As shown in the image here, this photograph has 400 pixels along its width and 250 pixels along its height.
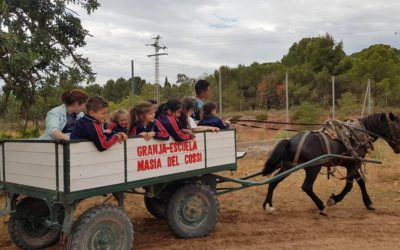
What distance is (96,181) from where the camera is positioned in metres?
4.11

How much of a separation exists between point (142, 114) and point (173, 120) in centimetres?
40

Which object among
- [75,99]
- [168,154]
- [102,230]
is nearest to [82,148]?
[102,230]

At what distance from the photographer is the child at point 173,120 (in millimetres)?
4863

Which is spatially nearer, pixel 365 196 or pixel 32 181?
pixel 32 181

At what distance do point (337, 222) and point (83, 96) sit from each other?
3.82m

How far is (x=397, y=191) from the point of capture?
8148mm

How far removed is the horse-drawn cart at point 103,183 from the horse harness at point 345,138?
5.45ft

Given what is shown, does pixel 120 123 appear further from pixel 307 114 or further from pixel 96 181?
pixel 307 114

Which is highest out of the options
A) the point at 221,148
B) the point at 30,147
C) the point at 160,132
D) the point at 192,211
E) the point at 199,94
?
the point at 199,94

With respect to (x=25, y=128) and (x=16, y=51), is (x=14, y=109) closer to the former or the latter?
(x=25, y=128)

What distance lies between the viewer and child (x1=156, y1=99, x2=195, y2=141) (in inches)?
191

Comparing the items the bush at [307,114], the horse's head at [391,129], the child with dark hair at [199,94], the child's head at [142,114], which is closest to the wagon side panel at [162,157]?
the child's head at [142,114]

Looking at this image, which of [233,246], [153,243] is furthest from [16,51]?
[233,246]

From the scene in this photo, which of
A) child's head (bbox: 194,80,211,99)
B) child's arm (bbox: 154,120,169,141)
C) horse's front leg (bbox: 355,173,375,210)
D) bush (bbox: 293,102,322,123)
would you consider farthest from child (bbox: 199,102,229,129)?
bush (bbox: 293,102,322,123)
